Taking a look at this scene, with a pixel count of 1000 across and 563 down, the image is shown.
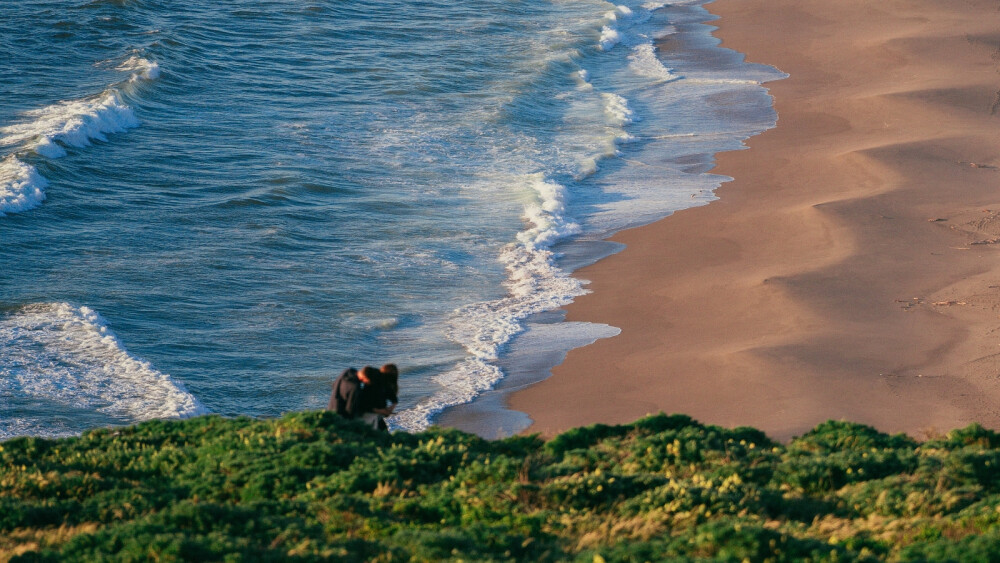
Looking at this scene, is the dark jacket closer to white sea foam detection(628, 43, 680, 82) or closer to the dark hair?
the dark hair

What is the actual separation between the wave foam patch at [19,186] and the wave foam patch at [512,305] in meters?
9.37

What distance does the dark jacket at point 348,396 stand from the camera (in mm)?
9086

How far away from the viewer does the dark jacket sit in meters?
9.09

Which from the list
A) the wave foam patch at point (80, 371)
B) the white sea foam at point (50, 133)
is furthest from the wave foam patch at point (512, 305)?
the white sea foam at point (50, 133)

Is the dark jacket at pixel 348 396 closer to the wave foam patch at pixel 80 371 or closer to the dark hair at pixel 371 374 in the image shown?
the dark hair at pixel 371 374

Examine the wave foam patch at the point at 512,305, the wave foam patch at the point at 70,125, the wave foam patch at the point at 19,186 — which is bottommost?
the wave foam patch at the point at 512,305

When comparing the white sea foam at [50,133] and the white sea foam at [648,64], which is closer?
the white sea foam at [50,133]

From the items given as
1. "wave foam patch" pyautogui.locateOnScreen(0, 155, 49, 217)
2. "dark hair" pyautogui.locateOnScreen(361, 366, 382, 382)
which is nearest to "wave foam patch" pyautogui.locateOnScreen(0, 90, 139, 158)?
"wave foam patch" pyautogui.locateOnScreen(0, 155, 49, 217)

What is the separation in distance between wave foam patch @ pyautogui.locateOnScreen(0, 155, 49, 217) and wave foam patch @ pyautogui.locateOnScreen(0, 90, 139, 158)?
111 centimetres

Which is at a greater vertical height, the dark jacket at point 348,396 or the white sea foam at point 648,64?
the white sea foam at point 648,64

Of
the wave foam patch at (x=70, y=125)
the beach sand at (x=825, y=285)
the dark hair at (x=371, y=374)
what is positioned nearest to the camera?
the dark hair at (x=371, y=374)

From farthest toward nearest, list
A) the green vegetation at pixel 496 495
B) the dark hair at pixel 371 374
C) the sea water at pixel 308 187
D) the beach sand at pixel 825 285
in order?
the sea water at pixel 308 187, the beach sand at pixel 825 285, the dark hair at pixel 371 374, the green vegetation at pixel 496 495

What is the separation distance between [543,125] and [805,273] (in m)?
12.0

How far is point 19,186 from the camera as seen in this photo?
790 inches
